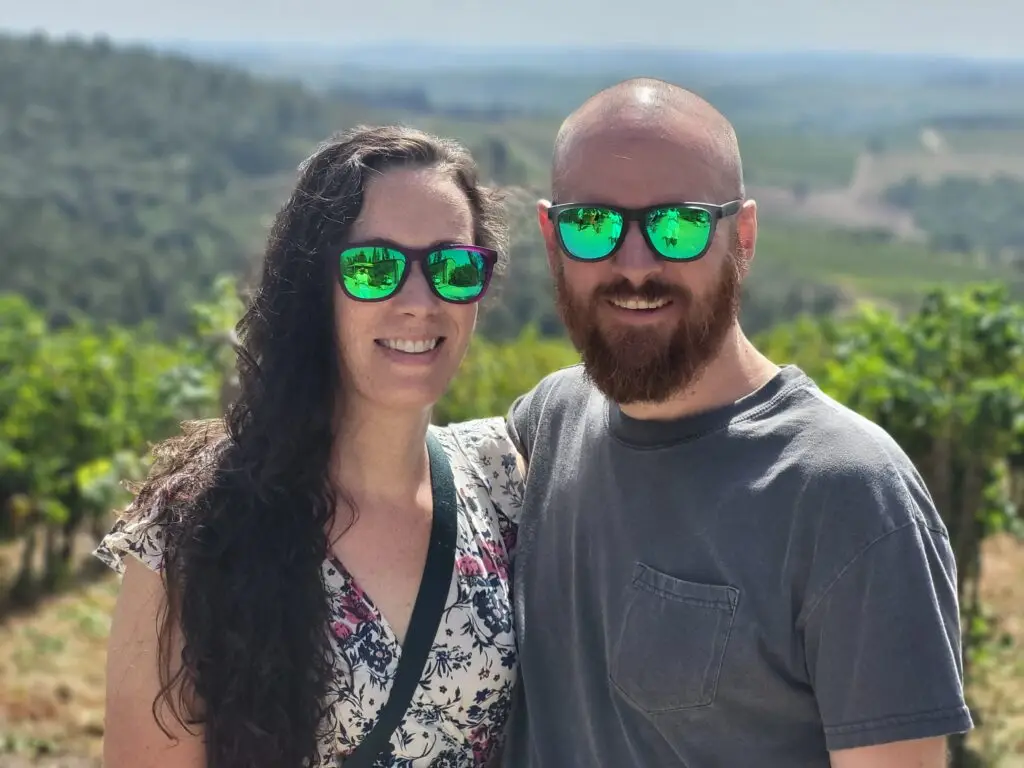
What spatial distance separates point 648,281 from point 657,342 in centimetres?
12

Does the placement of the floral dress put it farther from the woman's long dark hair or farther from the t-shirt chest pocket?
the t-shirt chest pocket

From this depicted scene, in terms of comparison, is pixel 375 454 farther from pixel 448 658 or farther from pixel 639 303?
pixel 639 303

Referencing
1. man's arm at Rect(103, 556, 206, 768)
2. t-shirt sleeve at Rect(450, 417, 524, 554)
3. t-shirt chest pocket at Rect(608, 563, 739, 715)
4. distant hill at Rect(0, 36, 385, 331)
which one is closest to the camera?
t-shirt chest pocket at Rect(608, 563, 739, 715)

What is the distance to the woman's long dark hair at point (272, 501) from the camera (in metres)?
2.21

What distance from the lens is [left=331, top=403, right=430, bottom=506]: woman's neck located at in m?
2.49

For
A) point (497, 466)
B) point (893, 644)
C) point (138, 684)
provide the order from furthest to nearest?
1. point (497, 466)
2. point (138, 684)
3. point (893, 644)

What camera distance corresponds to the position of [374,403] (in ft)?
8.07

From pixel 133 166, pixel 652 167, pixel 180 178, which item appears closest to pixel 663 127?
pixel 652 167

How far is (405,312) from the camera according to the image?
2.33 metres

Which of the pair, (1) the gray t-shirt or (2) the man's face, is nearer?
(1) the gray t-shirt

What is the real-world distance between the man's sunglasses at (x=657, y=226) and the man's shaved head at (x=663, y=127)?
56mm

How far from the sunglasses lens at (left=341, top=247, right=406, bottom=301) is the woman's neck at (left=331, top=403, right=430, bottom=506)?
283 millimetres

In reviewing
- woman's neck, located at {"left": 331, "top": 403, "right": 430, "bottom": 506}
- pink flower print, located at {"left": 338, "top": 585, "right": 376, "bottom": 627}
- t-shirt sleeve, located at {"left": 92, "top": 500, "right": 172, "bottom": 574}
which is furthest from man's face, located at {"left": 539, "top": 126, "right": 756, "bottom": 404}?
t-shirt sleeve, located at {"left": 92, "top": 500, "right": 172, "bottom": 574}

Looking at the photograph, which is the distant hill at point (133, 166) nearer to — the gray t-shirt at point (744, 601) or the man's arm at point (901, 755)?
the gray t-shirt at point (744, 601)
